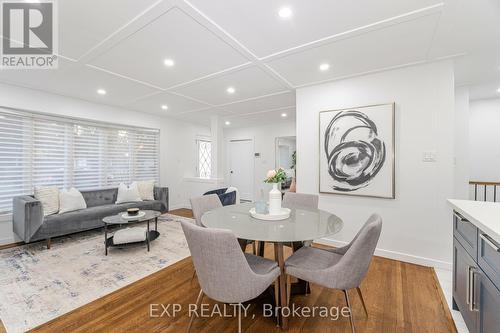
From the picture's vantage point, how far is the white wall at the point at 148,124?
334cm

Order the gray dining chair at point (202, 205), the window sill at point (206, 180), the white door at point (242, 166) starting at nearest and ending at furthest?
the gray dining chair at point (202, 205), the window sill at point (206, 180), the white door at point (242, 166)

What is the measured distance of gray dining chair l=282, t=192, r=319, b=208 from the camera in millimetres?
2595

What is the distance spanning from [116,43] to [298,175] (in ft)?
9.26

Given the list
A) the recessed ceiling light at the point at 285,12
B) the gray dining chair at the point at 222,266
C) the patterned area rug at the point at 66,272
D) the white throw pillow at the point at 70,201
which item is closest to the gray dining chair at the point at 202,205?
the patterned area rug at the point at 66,272

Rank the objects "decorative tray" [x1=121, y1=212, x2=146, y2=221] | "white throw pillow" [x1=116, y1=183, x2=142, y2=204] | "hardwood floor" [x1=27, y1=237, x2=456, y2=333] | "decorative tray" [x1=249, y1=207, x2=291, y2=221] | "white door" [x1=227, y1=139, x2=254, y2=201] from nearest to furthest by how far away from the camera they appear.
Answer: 1. "hardwood floor" [x1=27, y1=237, x2=456, y2=333]
2. "decorative tray" [x1=249, y1=207, x2=291, y2=221]
3. "decorative tray" [x1=121, y1=212, x2=146, y2=221]
4. "white throw pillow" [x1=116, y1=183, x2=142, y2=204]
5. "white door" [x1=227, y1=139, x2=254, y2=201]

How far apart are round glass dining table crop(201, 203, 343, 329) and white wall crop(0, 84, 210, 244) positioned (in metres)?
3.66

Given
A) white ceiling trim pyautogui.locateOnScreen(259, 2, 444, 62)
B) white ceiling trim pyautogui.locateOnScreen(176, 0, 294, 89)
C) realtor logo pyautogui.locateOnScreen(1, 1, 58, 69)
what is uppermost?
realtor logo pyautogui.locateOnScreen(1, 1, 58, 69)

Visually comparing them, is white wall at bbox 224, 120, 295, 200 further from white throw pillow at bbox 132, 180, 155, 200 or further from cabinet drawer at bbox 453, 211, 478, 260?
cabinet drawer at bbox 453, 211, 478, 260

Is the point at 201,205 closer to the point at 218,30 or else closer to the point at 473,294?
the point at 218,30

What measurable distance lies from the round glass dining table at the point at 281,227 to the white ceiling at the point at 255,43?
5.53 feet

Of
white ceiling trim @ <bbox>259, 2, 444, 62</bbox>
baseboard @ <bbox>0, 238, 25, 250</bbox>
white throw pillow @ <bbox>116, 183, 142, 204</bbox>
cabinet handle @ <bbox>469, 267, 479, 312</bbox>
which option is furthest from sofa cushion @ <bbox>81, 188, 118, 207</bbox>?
cabinet handle @ <bbox>469, 267, 479, 312</bbox>

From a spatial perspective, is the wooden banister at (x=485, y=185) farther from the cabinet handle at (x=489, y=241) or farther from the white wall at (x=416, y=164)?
the cabinet handle at (x=489, y=241)

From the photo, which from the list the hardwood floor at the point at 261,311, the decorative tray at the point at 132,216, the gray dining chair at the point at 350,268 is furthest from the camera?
the decorative tray at the point at 132,216

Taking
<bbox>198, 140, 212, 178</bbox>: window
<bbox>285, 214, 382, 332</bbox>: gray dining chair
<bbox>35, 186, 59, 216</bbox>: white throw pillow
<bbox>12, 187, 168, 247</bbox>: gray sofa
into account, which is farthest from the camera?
<bbox>198, 140, 212, 178</bbox>: window
